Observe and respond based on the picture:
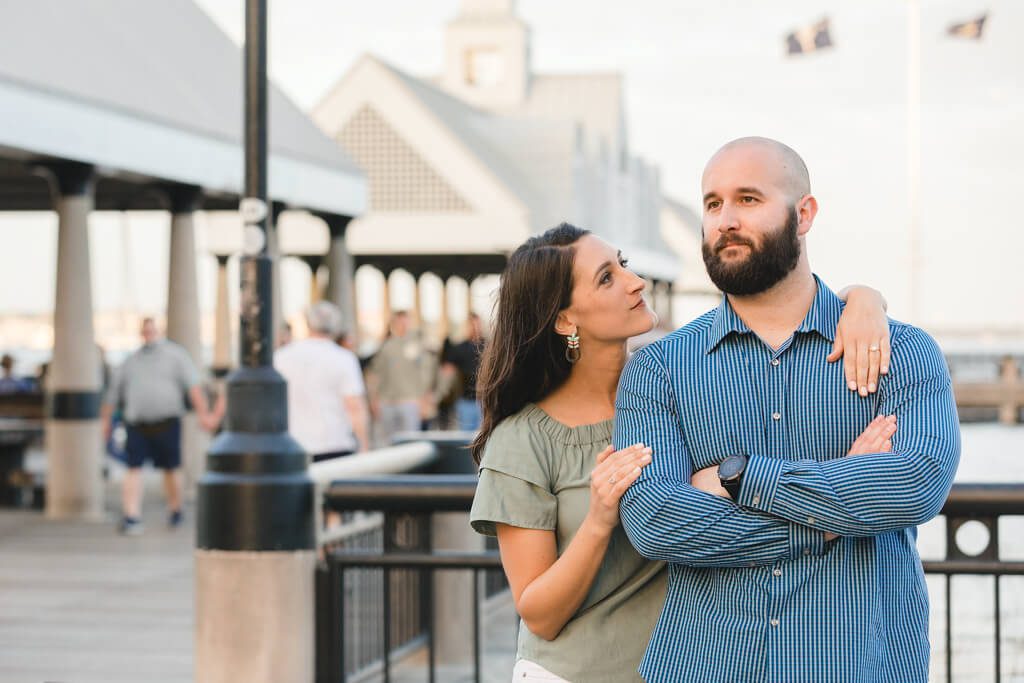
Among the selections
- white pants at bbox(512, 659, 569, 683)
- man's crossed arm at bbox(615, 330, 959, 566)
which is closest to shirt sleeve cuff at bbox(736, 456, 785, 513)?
man's crossed arm at bbox(615, 330, 959, 566)

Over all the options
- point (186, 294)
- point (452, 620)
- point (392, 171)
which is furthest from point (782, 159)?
point (392, 171)

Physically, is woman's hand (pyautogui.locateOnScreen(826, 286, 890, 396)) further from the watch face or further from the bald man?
the watch face

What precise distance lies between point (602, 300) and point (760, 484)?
1.98ft

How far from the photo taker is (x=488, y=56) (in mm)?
67000

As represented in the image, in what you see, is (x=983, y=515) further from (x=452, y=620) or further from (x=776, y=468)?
(x=452, y=620)

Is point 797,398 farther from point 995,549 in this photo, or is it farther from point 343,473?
point 343,473

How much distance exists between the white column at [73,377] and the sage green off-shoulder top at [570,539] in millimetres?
12164

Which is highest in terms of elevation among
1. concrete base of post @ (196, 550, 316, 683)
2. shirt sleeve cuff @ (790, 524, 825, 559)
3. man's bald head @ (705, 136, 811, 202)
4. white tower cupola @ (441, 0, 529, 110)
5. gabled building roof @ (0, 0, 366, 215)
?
white tower cupola @ (441, 0, 529, 110)

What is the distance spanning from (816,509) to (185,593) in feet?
27.5

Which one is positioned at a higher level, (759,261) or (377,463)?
(759,261)

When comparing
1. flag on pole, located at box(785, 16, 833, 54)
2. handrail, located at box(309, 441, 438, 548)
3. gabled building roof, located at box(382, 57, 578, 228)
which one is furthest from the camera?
gabled building roof, located at box(382, 57, 578, 228)

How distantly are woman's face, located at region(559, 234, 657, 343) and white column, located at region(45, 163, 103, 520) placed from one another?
12.2 meters

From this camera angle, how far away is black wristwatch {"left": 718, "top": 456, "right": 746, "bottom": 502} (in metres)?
2.82

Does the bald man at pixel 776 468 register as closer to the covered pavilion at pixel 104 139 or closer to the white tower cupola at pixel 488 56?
the covered pavilion at pixel 104 139
